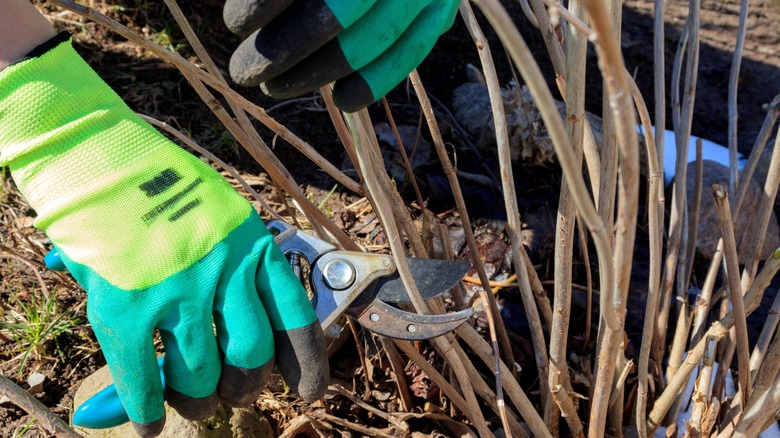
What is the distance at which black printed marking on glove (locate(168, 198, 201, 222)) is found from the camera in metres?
1.26

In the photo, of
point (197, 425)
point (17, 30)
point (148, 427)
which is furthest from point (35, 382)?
point (17, 30)

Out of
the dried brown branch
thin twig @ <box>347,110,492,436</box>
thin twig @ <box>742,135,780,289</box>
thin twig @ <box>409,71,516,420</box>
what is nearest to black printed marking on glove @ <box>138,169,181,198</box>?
thin twig @ <box>347,110,492,436</box>

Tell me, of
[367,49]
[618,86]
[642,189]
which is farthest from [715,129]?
[618,86]

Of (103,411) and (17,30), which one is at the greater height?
(17,30)

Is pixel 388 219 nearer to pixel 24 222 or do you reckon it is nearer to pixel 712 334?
pixel 712 334

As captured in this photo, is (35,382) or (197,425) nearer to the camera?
(197,425)

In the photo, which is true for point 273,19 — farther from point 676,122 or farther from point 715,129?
point 715,129

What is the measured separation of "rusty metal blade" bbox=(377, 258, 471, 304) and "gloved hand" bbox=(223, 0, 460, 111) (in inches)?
15.8

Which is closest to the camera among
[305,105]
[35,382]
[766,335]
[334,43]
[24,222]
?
[334,43]

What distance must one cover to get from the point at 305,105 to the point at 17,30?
1436 millimetres

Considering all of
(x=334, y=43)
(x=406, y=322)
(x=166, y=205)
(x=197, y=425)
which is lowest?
(x=197, y=425)

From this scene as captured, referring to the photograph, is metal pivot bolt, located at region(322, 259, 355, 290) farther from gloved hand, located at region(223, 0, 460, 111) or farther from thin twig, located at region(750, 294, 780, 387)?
thin twig, located at region(750, 294, 780, 387)

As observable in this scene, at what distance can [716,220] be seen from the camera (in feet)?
7.82

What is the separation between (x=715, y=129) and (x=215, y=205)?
2491 mm
